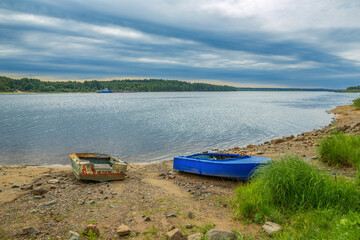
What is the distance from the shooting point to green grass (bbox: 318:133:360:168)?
10.3 metres

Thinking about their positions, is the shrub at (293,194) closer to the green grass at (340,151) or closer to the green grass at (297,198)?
the green grass at (297,198)

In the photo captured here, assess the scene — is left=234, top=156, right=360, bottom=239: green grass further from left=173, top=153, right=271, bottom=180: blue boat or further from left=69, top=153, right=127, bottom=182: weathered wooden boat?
left=69, top=153, right=127, bottom=182: weathered wooden boat

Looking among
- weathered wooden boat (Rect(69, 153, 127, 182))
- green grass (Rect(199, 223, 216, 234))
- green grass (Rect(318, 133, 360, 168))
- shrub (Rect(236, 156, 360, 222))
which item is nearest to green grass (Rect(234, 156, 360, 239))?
shrub (Rect(236, 156, 360, 222))

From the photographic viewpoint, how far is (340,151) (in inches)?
419

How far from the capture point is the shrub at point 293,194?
659 cm

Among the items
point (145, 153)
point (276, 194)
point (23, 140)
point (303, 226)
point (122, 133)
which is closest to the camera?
point (303, 226)

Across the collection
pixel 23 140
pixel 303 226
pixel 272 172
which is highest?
pixel 272 172

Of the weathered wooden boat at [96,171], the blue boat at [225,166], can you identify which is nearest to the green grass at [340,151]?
the blue boat at [225,166]

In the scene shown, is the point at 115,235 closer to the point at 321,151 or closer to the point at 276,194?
the point at 276,194

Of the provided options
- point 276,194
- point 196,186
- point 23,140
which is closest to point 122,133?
point 23,140

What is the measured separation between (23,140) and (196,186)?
19644mm

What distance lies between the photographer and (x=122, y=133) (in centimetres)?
2745

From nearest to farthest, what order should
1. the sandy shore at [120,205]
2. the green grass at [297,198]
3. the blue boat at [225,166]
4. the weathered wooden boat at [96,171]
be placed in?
the green grass at [297,198] < the sandy shore at [120,205] < the blue boat at [225,166] < the weathered wooden boat at [96,171]

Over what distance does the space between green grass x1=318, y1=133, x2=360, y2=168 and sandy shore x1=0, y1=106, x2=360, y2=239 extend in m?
0.65
